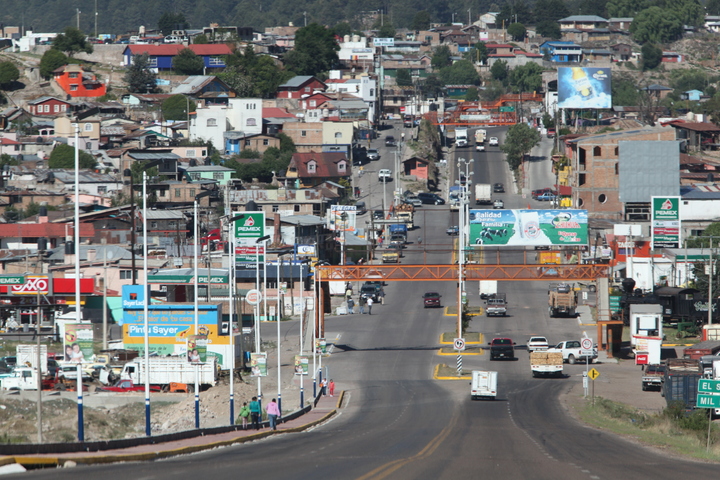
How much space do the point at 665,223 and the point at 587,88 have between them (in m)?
74.4

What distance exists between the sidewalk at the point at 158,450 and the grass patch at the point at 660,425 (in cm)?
1171

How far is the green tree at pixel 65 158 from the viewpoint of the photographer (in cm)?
13588

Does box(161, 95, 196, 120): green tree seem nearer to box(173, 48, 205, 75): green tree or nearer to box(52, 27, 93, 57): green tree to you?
box(173, 48, 205, 75): green tree

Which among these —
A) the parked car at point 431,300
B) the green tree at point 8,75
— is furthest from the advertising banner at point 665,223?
the green tree at point 8,75

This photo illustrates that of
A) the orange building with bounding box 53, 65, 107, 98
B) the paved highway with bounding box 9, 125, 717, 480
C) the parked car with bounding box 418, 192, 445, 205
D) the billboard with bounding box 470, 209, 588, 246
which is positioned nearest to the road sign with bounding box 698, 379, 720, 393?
the paved highway with bounding box 9, 125, 717, 480

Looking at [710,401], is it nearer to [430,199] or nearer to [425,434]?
[425,434]

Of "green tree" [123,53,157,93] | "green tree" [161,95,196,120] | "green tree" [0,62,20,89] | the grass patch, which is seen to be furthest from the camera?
"green tree" [123,53,157,93]

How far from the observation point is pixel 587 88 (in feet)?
534

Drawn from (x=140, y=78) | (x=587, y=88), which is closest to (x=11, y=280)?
(x=587, y=88)

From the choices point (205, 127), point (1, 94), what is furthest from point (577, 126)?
point (1, 94)

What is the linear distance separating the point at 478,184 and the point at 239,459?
107 meters

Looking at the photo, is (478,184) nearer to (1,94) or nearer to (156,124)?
(156,124)

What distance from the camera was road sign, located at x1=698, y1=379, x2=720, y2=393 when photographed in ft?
105

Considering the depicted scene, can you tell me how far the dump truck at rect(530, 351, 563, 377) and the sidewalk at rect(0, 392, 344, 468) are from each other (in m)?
19.8
